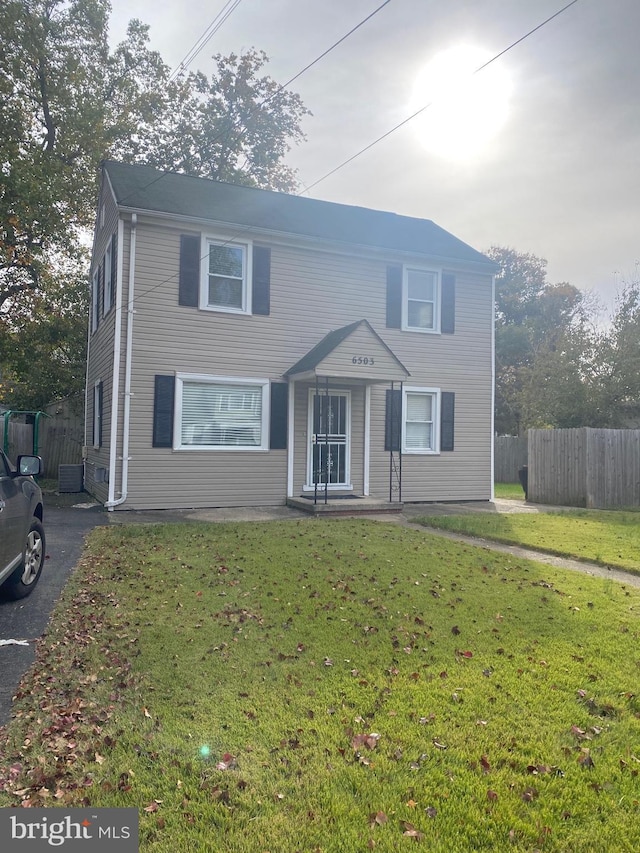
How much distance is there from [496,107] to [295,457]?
7.81m

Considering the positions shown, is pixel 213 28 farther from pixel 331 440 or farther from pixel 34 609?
pixel 34 609

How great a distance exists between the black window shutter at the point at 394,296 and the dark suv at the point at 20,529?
9717 mm

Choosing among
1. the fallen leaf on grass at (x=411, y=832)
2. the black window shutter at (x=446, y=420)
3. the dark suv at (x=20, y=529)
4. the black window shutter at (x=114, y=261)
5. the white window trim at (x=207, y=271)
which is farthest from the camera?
the black window shutter at (x=446, y=420)

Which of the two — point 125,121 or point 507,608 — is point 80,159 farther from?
point 507,608

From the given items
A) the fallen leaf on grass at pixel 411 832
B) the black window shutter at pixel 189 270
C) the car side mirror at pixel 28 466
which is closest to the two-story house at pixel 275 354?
the black window shutter at pixel 189 270

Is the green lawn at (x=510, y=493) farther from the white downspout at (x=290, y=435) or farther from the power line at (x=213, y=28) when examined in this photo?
the power line at (x=213, y=28)

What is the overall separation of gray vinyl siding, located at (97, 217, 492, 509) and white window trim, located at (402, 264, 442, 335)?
6.6 inches

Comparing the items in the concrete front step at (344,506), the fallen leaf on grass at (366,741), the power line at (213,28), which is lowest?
the fallen leaf on grass at (366,741)

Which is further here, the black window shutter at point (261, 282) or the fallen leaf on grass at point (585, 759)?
the black window shutter at point (261, 282)

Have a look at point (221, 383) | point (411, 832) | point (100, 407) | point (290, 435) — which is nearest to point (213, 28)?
point (221, 383)

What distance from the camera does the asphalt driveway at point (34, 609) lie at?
406 centimetres

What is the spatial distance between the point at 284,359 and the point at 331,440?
2.12m

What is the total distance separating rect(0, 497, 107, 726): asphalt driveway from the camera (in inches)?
160

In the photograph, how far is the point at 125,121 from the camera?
74.0 ft
